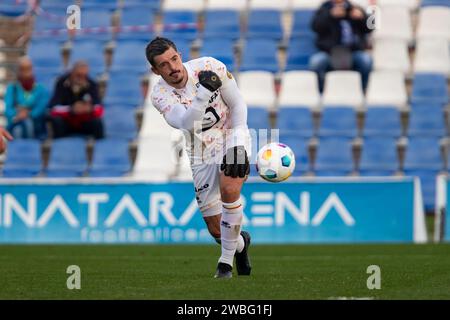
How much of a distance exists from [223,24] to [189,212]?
216 inches

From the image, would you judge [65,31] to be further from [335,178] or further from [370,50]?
[335,178]

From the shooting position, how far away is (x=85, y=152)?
778 inches

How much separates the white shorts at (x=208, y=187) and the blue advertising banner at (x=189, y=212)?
22.5 ft

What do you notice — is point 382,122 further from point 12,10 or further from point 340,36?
point 12,10

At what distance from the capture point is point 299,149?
19297mm

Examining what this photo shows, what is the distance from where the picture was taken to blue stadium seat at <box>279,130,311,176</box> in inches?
754

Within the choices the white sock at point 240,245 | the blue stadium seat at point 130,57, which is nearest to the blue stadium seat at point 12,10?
the blue stadium seat at point 130,57

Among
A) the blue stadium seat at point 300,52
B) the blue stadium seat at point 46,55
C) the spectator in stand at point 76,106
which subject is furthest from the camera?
the blue stadium seat at point 46,55

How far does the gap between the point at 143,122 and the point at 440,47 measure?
5.64m

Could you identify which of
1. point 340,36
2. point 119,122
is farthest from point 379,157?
point 119,122

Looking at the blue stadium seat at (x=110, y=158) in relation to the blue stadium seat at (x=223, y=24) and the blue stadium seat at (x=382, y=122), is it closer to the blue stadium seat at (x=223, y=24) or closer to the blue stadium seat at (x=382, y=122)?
the blue stadium seat at (x=223, y=24)

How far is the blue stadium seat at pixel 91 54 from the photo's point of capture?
21.5 metres

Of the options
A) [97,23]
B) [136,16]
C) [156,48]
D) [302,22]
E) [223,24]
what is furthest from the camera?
[97,23]
